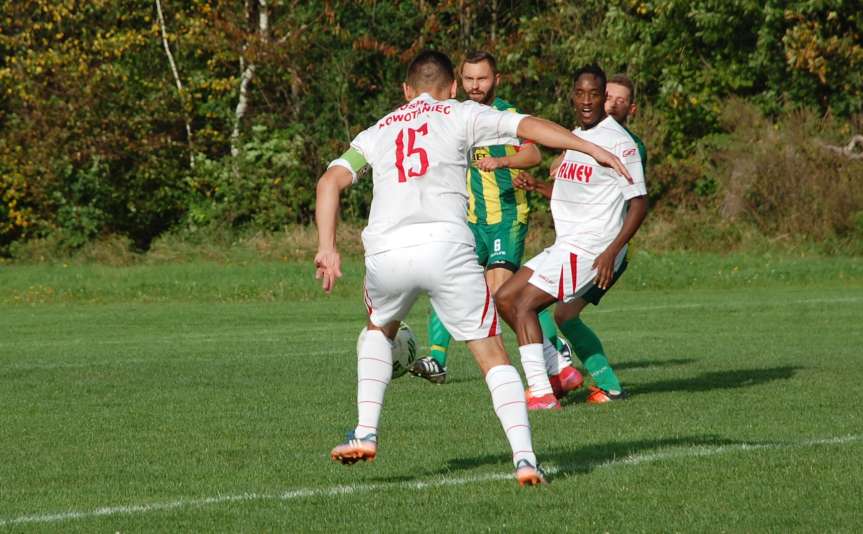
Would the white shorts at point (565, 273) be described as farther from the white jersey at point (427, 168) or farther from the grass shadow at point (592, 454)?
the white jersey at point (427, 168)

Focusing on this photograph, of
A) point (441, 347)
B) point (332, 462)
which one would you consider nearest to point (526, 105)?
point (441, 347)

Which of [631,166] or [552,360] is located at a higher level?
[631,166]

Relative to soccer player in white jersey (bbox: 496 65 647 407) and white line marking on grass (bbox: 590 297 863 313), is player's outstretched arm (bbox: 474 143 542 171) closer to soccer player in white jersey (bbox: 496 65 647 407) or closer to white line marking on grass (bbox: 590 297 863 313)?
soccer player in white jersey (bbox: 496 65 647 407)

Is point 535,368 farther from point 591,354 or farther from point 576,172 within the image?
point 576,172

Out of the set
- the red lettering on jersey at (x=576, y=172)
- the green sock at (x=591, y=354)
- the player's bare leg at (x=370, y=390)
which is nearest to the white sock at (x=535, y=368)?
the green sock at (x=591, y=354)

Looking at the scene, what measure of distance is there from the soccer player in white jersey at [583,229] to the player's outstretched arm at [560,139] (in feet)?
9.82

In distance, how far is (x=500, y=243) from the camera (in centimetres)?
1148

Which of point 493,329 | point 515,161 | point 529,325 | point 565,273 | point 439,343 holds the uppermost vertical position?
point 515,161

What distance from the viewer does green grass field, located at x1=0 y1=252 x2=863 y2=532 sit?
20.1ft

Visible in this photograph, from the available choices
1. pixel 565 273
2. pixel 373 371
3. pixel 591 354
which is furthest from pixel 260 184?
pixel 373 371

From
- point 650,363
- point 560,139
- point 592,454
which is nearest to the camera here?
point 560,139

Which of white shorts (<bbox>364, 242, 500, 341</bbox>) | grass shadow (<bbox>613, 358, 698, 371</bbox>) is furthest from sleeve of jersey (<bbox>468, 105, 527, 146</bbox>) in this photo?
grass shadow (<bbox>613, 358, 698, 371</bbox>)

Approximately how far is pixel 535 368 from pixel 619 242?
0.98 meters

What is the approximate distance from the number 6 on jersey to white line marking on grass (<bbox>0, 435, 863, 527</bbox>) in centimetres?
142
